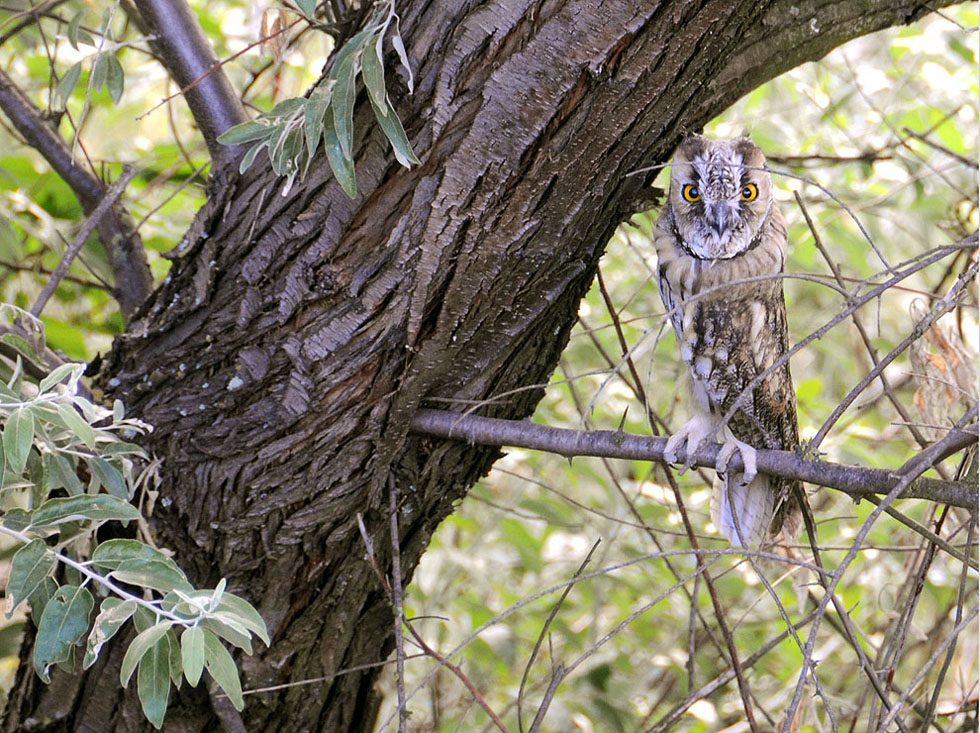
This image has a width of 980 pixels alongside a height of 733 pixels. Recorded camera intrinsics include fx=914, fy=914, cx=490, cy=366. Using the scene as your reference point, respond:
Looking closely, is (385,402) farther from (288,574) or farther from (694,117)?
(694,117)

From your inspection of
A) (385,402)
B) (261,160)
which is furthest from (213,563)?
(261,160)

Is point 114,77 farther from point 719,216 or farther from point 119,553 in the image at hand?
point 719,216

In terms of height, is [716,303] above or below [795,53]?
below

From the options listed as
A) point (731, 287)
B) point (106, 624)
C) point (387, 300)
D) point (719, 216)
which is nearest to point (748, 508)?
point (731, 287)

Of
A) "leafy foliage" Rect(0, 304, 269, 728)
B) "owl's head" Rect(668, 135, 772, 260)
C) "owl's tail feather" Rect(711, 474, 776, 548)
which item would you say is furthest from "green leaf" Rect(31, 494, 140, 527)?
"owl's tail feather" Rect(711, 474, 776, 548)

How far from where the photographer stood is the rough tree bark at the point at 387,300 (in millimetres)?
1088

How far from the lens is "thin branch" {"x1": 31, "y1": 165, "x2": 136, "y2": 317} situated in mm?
1319

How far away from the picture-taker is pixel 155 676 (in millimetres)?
943

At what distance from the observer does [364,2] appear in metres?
1.19

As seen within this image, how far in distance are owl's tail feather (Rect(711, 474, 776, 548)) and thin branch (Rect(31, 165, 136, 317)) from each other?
1149mm

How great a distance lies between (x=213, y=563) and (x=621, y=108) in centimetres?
81

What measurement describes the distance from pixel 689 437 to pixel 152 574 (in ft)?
2.90

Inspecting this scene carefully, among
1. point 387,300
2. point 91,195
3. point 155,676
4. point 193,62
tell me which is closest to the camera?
point 155,676

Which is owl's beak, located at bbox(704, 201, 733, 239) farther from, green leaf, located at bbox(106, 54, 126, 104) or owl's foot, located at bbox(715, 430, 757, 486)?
green leaf, located at bbox(106, 54, 126, 104)
